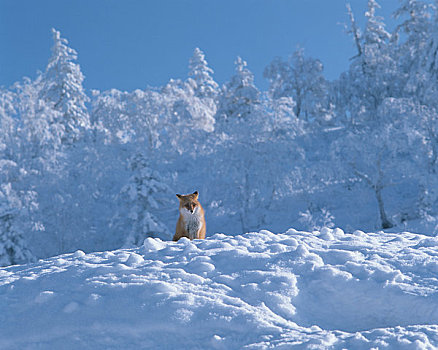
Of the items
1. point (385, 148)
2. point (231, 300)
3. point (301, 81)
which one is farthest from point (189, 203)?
point (301, 81)

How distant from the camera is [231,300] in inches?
144

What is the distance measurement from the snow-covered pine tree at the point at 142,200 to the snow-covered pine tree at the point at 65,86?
18.3 meters

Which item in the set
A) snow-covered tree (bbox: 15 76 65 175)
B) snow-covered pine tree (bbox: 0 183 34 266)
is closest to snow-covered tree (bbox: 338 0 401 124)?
snow-covered tree (bbox: 15 76 65 175)

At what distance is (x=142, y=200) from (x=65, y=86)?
2246 centimetres

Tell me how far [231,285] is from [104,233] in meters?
20.4

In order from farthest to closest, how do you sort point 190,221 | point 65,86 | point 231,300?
1. point 65,86
2. point 190,221
3. point 231,300

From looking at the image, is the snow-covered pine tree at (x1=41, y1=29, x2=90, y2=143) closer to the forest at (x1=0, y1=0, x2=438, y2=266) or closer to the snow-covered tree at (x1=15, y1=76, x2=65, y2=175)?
the forest at (x1=0, y1=0, x2=438, y2=266)

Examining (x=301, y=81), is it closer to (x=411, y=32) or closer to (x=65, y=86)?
(x=411, y=32)

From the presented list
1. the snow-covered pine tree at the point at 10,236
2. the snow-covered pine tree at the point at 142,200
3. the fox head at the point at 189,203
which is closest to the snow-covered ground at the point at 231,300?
the fox head at the point at 189,203

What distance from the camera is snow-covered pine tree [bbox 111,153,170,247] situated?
19.3 m

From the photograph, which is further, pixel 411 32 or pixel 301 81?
pixel 301 81

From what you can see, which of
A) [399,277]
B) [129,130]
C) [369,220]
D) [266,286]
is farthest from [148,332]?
[129,130]

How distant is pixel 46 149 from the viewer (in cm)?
2216

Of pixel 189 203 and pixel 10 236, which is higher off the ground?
pixel 10 236
